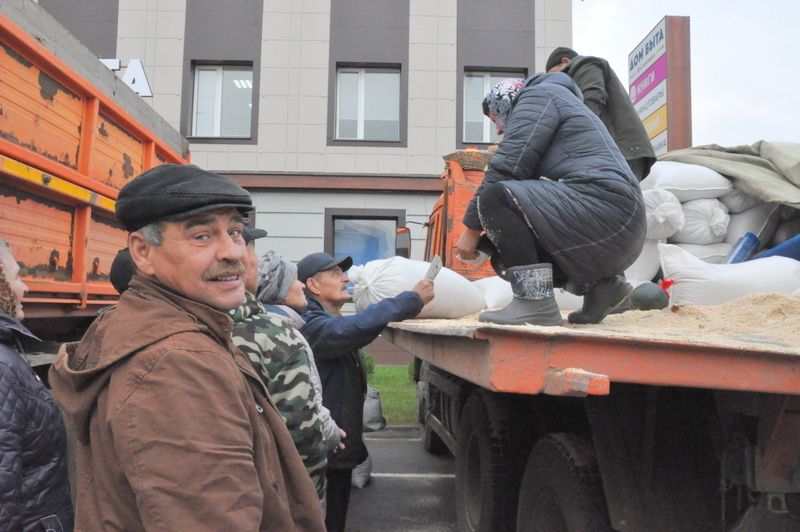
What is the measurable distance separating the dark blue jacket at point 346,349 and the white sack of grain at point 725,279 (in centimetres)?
146

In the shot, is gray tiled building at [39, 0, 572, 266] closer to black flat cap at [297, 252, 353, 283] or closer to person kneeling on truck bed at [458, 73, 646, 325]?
black flat cap at [297, 252, 353, 283]

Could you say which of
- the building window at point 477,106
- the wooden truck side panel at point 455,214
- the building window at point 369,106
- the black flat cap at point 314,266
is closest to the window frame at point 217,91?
the building window at point 369,106

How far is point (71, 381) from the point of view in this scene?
3.83 ft

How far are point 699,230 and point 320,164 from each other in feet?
26.3

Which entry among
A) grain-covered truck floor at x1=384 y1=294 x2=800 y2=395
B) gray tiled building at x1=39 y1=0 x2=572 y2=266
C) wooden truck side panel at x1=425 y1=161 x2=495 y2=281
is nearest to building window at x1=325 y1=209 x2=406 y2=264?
gray tiled building at x1=39 y1=0 x2=572 y2=266

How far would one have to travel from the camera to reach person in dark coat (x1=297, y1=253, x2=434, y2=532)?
9.57 feet

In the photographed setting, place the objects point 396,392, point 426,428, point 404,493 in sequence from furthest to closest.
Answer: point 396,392 → point 426,428 → point 404,493

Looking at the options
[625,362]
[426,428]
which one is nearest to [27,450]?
[625,362]

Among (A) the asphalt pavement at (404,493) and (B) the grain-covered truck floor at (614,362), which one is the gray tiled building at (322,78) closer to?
(A) the asphalt pavement at (404,493)

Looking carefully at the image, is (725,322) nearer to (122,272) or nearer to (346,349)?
(346,349)

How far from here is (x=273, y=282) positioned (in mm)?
2750

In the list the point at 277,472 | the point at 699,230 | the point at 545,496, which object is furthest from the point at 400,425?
the point at 277,472

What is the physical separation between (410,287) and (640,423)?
2.10 m

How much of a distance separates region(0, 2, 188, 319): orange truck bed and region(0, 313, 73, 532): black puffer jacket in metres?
1.21
